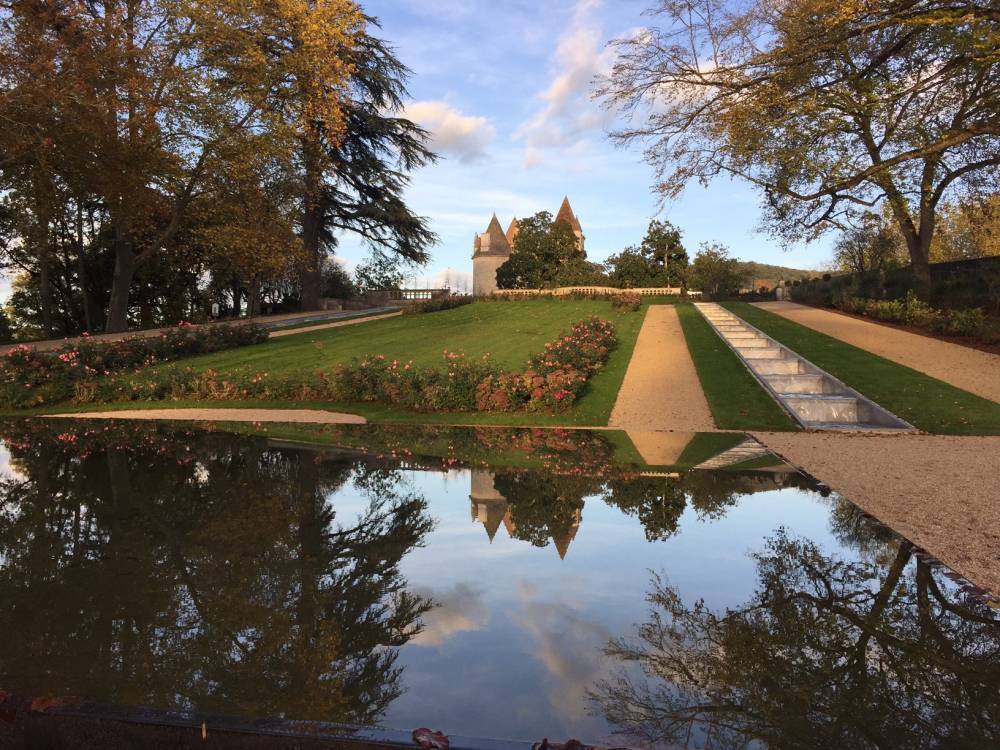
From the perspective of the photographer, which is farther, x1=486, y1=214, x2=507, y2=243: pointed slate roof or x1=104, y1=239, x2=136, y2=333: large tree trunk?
x1=486, y1=214, x2=507, y2=243: pointed slate roof

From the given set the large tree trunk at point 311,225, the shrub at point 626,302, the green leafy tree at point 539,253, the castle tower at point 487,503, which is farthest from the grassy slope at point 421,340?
the green leafy tree at point 539,253

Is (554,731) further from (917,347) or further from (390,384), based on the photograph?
(917,347)

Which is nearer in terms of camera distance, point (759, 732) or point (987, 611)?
point (759, 732)

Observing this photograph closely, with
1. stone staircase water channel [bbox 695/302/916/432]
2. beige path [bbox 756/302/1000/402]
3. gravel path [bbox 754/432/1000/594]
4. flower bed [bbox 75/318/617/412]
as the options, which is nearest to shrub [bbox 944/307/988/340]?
beige path [bbox 756/302/1000/402]

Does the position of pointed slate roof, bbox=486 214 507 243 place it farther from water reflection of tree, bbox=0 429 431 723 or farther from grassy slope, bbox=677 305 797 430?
water reflection of tree, bbox=0 429 431 723

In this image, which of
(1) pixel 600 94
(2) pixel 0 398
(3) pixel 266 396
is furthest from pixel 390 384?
(2) pixel 0 398

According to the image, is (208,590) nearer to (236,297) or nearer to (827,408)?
(827,408)

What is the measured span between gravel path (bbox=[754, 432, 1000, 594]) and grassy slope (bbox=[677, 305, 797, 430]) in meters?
0.77

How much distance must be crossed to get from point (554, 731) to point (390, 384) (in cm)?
1099

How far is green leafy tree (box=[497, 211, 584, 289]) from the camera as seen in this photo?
5984 cm

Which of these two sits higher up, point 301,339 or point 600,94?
point 600,94

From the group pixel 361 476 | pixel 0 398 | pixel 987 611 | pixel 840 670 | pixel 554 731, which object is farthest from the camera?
pixel 0 398

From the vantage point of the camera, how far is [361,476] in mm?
7594

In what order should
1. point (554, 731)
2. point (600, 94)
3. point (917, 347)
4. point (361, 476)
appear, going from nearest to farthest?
1. point (554, 731)
2. point (361, 476)
3. point (600, 94)
4. point (917, 347)
